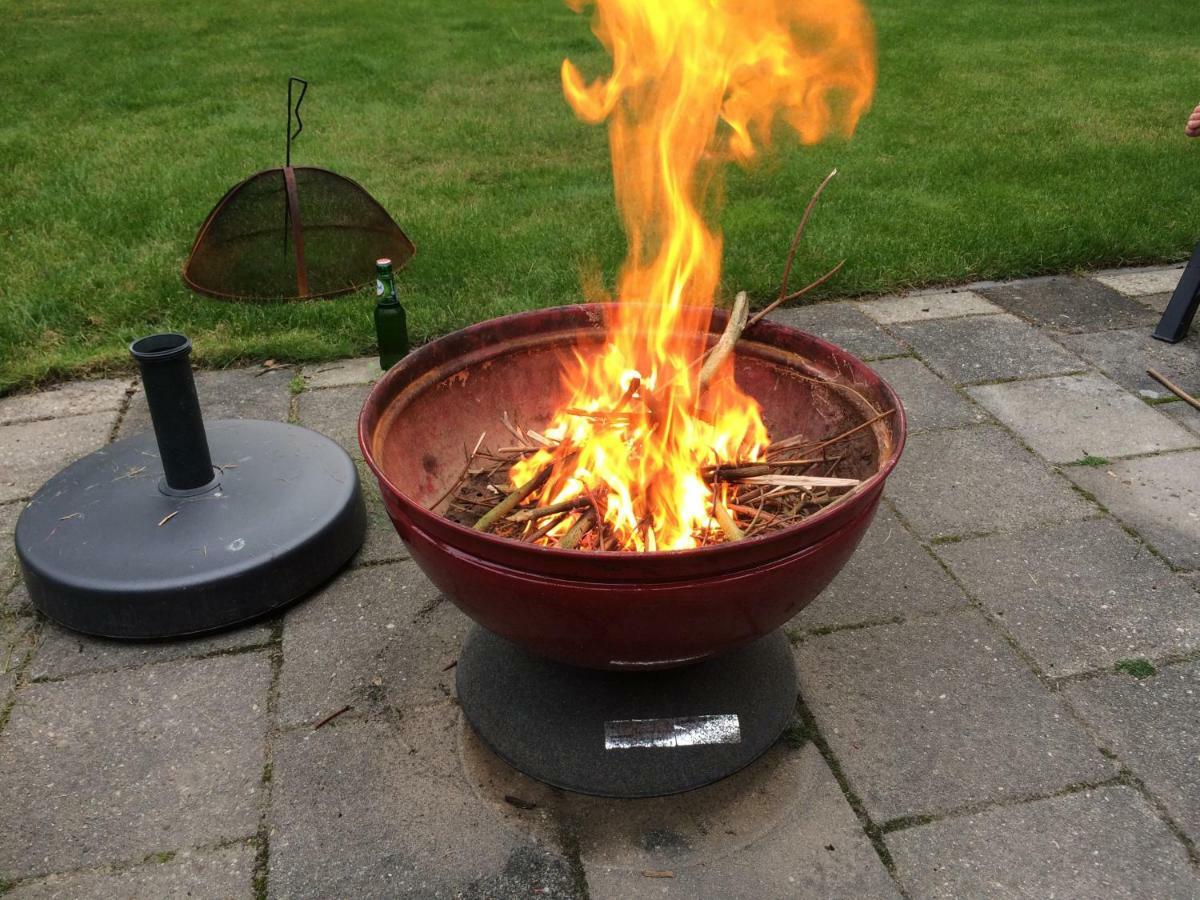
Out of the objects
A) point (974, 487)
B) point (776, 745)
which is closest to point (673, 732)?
point (776, 745)

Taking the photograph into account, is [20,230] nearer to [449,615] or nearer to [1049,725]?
[449,615]

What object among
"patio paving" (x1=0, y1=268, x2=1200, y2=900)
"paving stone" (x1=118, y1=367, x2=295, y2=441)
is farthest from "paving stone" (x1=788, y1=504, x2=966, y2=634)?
"paving stone" (x1=118, y1=367, x2=295, y2=441)

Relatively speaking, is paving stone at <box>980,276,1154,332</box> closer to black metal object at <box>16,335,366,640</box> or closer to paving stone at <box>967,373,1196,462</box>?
paving stone at <box>967,373,1196,462</box>

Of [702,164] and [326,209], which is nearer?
[326,209]

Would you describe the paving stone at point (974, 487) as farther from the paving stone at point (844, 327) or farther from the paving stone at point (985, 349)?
the paving stone at point (844, 327)

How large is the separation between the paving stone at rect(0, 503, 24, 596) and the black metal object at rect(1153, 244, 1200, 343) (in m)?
4.40

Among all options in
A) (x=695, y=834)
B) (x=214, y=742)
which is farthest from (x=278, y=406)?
(x=695, y=834)

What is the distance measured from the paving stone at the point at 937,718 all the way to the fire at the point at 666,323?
2.10 ft

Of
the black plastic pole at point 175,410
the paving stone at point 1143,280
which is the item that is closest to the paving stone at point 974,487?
the paving stone at point 1143,280

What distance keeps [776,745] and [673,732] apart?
0.25m

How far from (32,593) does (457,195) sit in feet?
12.5

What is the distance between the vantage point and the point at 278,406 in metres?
3.77

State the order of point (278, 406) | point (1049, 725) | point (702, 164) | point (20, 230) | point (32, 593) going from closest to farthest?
1. point (1049, 725)
2. point (32, 593)
3. point (278, 406)
4. point (20, 230)
5. point (702, 164)

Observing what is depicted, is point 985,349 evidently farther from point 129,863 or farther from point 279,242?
point 129,863
